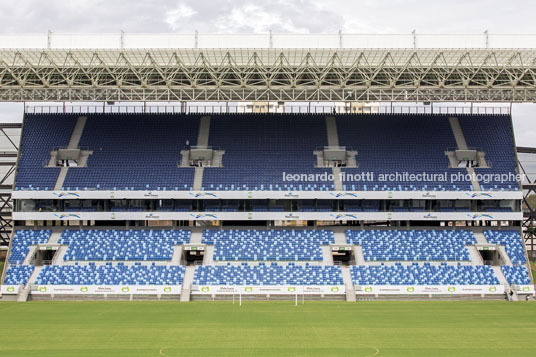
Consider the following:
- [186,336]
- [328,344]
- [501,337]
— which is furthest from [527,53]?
[186,336]

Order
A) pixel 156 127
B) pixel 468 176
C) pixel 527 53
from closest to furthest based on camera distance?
pixel 527 53 < pixel 468 176 < pixel 156 127

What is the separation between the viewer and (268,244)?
136ft

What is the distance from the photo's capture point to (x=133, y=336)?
23625 millimetres

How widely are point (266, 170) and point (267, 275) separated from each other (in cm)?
1090

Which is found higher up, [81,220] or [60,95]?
[60,95]

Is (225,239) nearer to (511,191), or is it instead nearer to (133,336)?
(133,336)

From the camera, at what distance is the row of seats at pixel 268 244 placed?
131ft

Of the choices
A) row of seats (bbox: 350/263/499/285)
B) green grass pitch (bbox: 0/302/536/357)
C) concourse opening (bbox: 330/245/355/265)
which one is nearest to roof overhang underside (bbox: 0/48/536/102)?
concourse opening (bbox: 330/245/355/265)

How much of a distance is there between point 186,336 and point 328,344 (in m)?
5.83

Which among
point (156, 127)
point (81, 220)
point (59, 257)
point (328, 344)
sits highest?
point (156, 127)

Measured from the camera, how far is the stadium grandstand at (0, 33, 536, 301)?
122 feet

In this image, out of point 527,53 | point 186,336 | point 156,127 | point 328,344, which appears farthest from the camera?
point 156,127

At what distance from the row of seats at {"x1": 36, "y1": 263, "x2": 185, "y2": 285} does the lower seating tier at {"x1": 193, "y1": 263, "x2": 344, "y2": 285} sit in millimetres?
1826

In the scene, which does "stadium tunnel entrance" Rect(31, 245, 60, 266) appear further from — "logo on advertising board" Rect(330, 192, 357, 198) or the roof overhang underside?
"logo on advertising board" Rect(330, 192, 357, 198)
